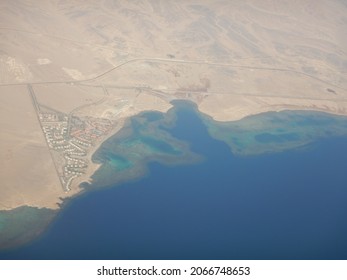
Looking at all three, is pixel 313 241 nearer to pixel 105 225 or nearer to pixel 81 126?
pixel 105 225

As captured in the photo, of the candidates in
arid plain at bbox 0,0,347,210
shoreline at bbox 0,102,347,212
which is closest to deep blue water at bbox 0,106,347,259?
shoreline at bbox 0,102,347,212

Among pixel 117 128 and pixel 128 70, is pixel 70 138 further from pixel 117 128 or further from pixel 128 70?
pixel 128 70

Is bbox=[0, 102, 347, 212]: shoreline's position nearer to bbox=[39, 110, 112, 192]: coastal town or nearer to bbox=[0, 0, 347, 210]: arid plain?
bbox=[0, 0, 347, 210]: arid plain

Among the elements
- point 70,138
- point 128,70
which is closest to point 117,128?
point 70,138

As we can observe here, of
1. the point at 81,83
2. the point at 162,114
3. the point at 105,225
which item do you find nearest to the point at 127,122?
the point at 162,114

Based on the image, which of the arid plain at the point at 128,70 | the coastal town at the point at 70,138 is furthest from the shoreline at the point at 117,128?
the coastal town at the point at 70,138

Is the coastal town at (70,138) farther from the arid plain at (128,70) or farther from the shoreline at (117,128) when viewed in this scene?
the shoreline at (117,128)
